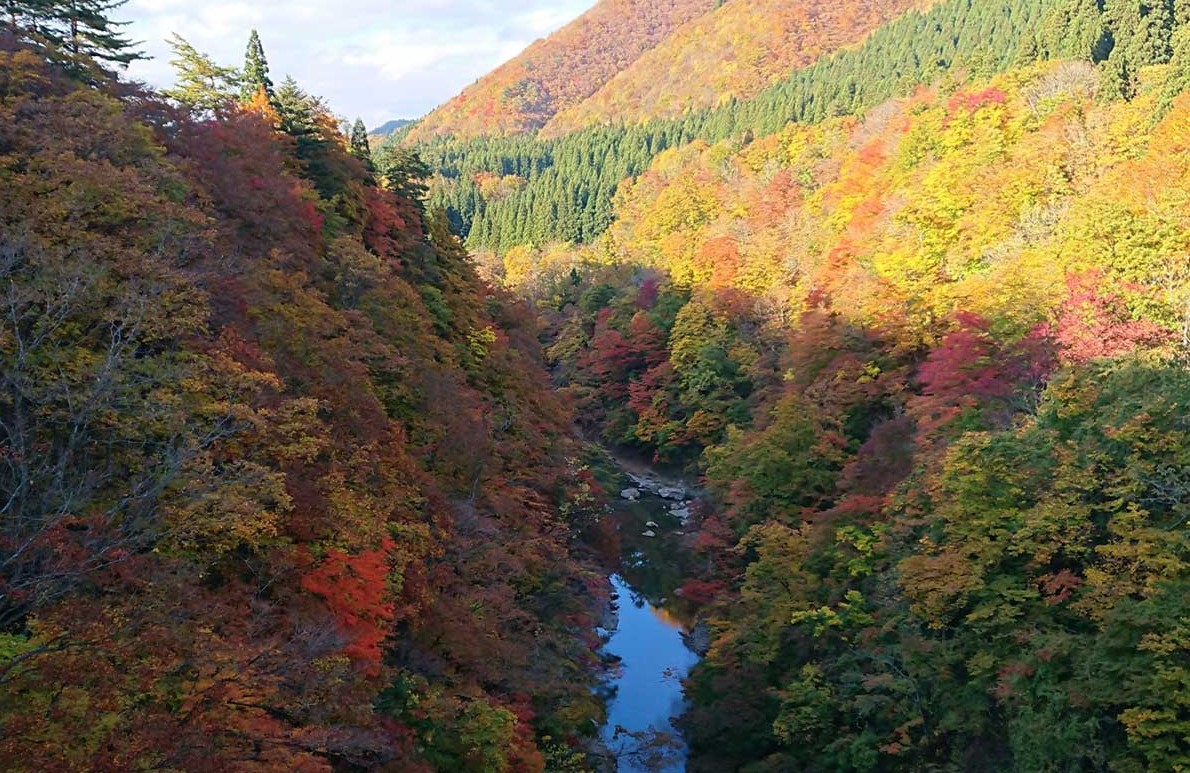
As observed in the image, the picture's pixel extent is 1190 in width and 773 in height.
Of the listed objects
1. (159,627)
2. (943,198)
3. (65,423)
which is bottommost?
(159,627)

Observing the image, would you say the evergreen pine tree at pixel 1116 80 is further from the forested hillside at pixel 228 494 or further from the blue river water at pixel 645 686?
the forested hillside at pixel 228 494

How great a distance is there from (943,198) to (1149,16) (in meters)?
22.3

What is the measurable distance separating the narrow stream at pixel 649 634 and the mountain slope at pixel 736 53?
112 meters

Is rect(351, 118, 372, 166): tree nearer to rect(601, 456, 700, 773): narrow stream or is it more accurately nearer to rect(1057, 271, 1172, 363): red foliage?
rect(601, 456, 700, 773): narrow stream

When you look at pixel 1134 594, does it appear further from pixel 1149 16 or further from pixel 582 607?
pixel 1149 16

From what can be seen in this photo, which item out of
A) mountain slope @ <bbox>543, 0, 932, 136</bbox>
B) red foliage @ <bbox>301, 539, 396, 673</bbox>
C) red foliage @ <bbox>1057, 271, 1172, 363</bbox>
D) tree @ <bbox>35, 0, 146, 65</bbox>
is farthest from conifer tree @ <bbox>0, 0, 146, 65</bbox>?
mountain slope @ <bbox>543, 0, 932, 136</bbox>

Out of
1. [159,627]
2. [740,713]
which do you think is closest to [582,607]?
[740,713]

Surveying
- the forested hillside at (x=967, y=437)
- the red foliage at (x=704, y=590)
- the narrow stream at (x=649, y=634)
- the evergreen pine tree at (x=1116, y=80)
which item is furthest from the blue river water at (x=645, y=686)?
the evergreen pine tree at (x=1116, y=80)

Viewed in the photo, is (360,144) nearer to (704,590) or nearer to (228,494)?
(704,590)

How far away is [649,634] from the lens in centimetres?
3234

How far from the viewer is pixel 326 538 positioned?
14.7 m

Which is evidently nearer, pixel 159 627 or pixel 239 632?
pixel 159 627

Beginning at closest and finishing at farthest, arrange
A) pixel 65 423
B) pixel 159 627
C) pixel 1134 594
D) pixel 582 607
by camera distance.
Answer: pixel 159 627, pixel 65 423, pixel 1134 594, pixel 582 607

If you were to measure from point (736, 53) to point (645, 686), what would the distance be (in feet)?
519
